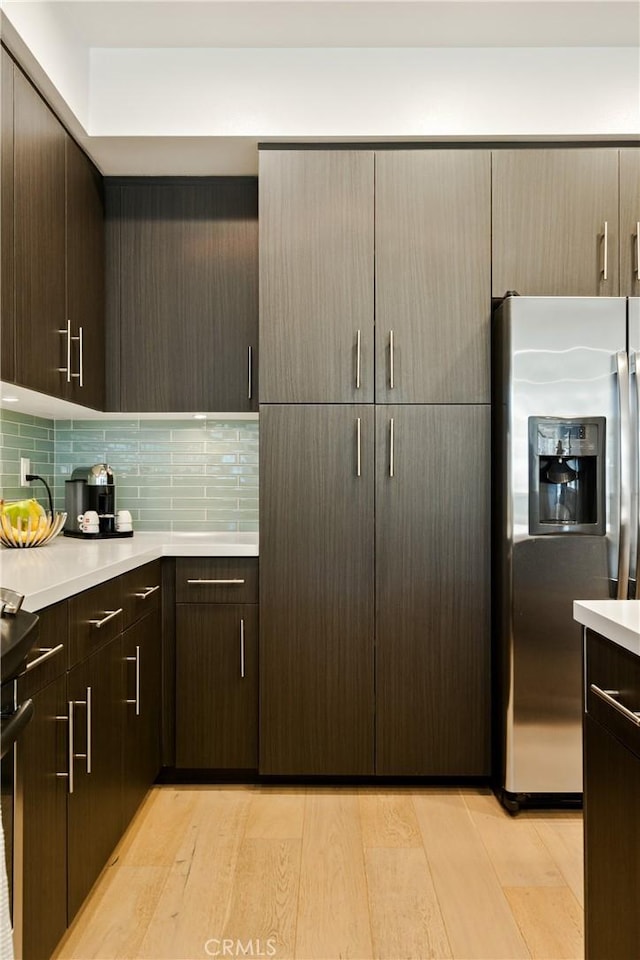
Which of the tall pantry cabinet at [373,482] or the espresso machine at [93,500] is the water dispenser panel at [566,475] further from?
the espresso machine at [93,500]

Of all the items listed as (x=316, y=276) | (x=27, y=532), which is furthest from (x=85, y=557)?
(x=316, y=276)

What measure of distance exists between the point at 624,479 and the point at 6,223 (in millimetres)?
2067

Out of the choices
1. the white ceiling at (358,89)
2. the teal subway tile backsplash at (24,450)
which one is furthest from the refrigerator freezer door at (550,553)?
the teal subway tile backsplash at (24,450)

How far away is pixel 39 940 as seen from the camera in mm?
1494

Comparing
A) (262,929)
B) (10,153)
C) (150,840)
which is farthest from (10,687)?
(10,153)

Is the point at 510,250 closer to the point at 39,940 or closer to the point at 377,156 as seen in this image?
the point at 377,156

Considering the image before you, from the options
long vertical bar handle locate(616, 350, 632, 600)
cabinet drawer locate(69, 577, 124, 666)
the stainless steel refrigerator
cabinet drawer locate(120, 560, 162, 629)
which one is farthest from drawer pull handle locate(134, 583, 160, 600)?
long vertical bar handle locate(616, 350, 632, 600)

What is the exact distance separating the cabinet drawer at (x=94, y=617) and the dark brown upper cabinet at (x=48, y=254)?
2.17ft

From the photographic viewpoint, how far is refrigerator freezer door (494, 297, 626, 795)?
7.92 ft

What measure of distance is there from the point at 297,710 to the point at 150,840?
66 centimetres

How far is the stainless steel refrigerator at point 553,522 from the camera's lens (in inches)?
95.0

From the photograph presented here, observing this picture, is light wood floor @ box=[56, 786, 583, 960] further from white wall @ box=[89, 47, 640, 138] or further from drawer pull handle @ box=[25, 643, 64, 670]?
white wall @ box=[89, 47, 640, 138]

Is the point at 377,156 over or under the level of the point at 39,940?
over

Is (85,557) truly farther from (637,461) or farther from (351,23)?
(351,23)
